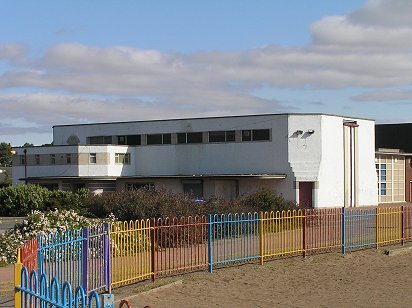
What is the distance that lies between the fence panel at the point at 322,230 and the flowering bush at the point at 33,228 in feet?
20.6

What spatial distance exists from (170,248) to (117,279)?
3.06 m

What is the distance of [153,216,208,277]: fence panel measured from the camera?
54.9 feet

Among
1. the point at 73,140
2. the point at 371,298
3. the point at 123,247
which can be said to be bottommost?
the point at 371,298

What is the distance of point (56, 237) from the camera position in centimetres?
1225

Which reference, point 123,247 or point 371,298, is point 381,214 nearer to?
point 371,298

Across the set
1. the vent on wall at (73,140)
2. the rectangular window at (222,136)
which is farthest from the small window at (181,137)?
the vent on wall at (73,140)

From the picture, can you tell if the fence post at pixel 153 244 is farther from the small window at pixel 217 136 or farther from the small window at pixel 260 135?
the small window at pixel 217 136

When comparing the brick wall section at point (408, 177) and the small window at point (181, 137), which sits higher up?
the small window at point (181, 137)

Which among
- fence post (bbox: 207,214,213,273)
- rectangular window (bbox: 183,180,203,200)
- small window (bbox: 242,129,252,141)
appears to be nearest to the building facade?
small window (bbox: 242,129,252,141)

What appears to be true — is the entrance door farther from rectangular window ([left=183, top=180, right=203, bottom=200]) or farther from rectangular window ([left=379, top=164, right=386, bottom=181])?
rectangular window ([left=379, top=164, right=386, bottom=181])

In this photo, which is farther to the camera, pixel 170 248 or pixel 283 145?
pixel 283 145

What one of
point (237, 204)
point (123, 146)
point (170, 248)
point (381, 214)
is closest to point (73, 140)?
point (123, 146)

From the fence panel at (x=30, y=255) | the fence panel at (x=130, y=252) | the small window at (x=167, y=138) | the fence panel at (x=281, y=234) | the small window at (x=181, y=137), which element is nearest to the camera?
the fence panel at (x=30, y=255)

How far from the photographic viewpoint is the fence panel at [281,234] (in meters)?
19.7
